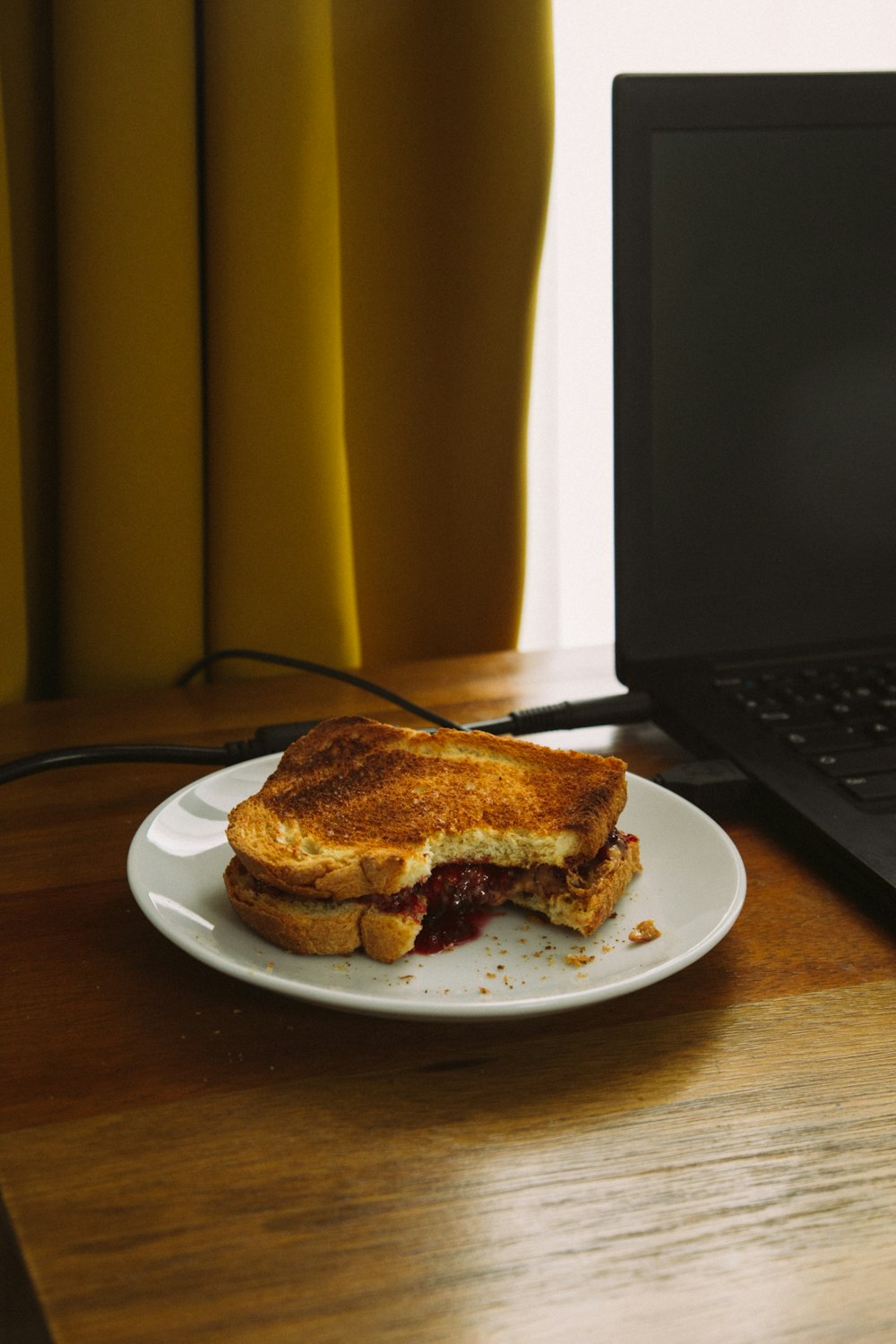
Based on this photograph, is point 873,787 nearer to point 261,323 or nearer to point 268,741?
point 268,741

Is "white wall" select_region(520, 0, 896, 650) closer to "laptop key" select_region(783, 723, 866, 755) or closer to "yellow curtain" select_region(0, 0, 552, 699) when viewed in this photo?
"yellow curtain" select_region(0, 0, 552, 699)

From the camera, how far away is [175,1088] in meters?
0.48

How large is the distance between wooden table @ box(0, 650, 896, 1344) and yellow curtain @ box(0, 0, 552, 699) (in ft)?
1.59

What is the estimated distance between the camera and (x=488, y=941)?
0.57 meters

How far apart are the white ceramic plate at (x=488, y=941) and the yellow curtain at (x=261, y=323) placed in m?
0.45

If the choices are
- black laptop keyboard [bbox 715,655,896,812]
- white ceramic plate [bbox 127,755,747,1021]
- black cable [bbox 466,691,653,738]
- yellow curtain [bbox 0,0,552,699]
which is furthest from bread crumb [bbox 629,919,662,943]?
yellow curtain [bbox 0,0,552,699]

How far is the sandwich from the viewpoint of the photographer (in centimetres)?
55

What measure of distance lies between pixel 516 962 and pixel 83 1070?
195 mm

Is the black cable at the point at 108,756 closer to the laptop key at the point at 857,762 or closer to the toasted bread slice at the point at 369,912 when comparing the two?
the toasted bread slice at the point at 369,912

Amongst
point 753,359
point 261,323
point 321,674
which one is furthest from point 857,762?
point 261,323

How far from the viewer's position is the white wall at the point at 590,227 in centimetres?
120

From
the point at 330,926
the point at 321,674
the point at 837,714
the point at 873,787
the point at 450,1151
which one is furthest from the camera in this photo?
the point at 321,674

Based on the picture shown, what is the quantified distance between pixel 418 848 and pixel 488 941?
6cm

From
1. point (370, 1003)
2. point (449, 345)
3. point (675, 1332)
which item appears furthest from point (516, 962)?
point (449, 345)
